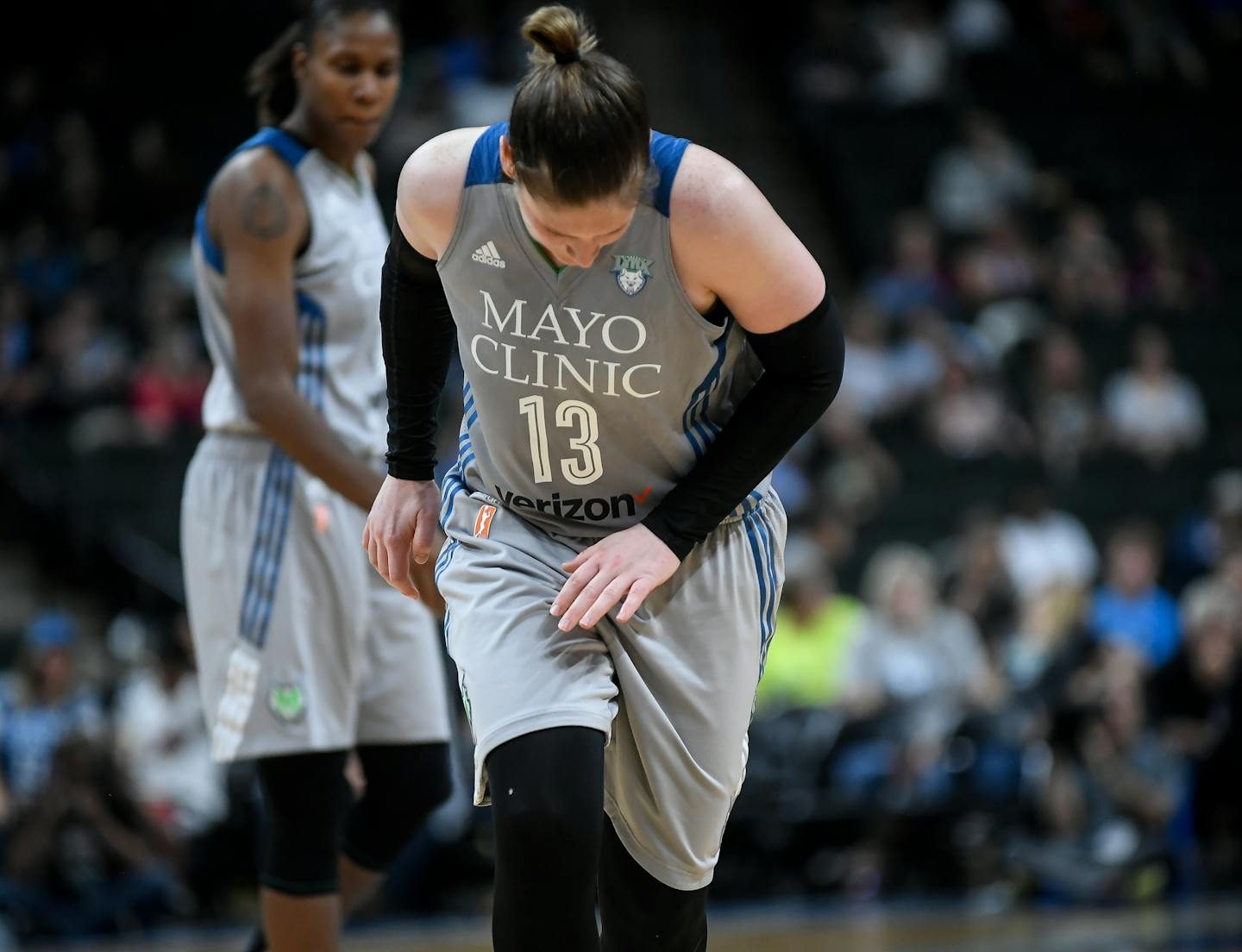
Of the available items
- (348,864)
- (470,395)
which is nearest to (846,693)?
(348,864)

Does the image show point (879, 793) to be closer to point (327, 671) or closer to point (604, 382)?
point (327, 671)

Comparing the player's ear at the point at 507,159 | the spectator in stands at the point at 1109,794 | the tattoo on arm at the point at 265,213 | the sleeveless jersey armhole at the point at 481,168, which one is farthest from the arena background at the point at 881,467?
the player's ear at the point at 507,159

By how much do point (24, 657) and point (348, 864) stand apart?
14.4 feet

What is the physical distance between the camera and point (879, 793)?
848 centimetres

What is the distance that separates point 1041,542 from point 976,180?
4.60 meters

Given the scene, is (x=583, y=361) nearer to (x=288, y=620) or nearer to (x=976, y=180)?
(x=288, y=620)

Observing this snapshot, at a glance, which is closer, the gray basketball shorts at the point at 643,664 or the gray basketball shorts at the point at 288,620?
the gray basketball shorts at the point at 643,664

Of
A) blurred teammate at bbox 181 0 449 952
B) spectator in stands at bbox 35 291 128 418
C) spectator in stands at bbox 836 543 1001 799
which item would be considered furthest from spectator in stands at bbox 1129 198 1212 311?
blurred teammate at bbox 181 0 449 952

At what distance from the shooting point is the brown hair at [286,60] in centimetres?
416

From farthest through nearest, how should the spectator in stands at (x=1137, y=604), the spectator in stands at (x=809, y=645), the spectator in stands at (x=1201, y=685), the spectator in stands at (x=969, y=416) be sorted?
the spectator in stands at (x=969, y=416), the spectator in stands at (x=1137, y=604), the spectator in stands at (x=809, y=645), the spectator in stands at (x=1201, y=685)

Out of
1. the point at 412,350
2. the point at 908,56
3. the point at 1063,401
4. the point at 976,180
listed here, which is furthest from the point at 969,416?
the point at 412,350

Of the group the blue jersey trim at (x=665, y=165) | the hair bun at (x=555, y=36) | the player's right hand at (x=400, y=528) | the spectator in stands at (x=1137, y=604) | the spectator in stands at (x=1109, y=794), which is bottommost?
the spectator in stands at (x=1109, y=794)

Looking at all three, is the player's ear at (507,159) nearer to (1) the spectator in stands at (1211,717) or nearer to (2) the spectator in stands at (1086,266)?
(1) the spectator in stands at (1211,717)

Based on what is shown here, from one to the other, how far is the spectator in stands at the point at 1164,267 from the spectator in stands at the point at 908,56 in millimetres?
2448
